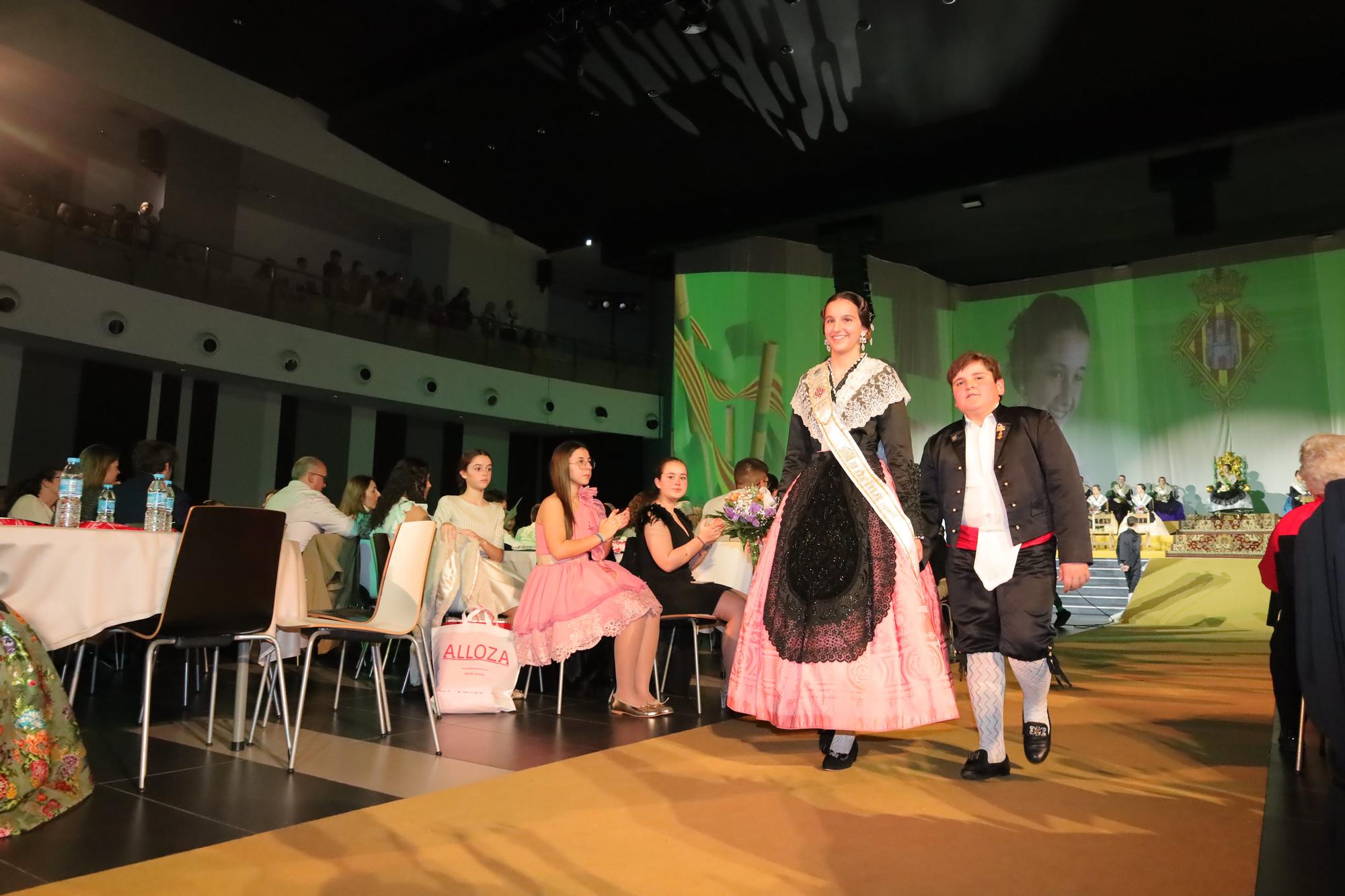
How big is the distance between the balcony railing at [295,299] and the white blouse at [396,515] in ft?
22.0

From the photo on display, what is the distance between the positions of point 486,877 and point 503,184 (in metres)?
11.3

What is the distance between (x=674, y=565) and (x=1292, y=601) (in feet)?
7.72

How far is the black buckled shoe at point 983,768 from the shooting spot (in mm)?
2781

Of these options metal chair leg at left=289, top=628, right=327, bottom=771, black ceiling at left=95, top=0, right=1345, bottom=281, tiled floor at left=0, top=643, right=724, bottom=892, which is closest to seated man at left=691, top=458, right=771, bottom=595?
tiled floor at left=0, top=643, right=724, bottom=892

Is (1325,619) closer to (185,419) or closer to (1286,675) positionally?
(1286,675)

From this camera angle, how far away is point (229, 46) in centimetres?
1100

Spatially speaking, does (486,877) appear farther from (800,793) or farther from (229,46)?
(229,46)

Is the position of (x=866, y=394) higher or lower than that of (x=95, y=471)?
higher

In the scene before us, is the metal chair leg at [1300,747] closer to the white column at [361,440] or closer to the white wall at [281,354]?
the white wall at [281,354]

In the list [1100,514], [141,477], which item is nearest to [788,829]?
[141,477]

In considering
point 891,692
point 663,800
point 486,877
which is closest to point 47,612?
point 486,877

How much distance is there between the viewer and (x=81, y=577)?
2721 mm

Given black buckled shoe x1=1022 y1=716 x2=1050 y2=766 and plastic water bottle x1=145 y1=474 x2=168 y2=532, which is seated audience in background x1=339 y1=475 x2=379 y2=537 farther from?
black buckled shoe x1=1022 y1=716 x2=1050 y2=766

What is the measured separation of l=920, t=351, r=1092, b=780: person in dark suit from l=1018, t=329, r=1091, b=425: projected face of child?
381 inches
